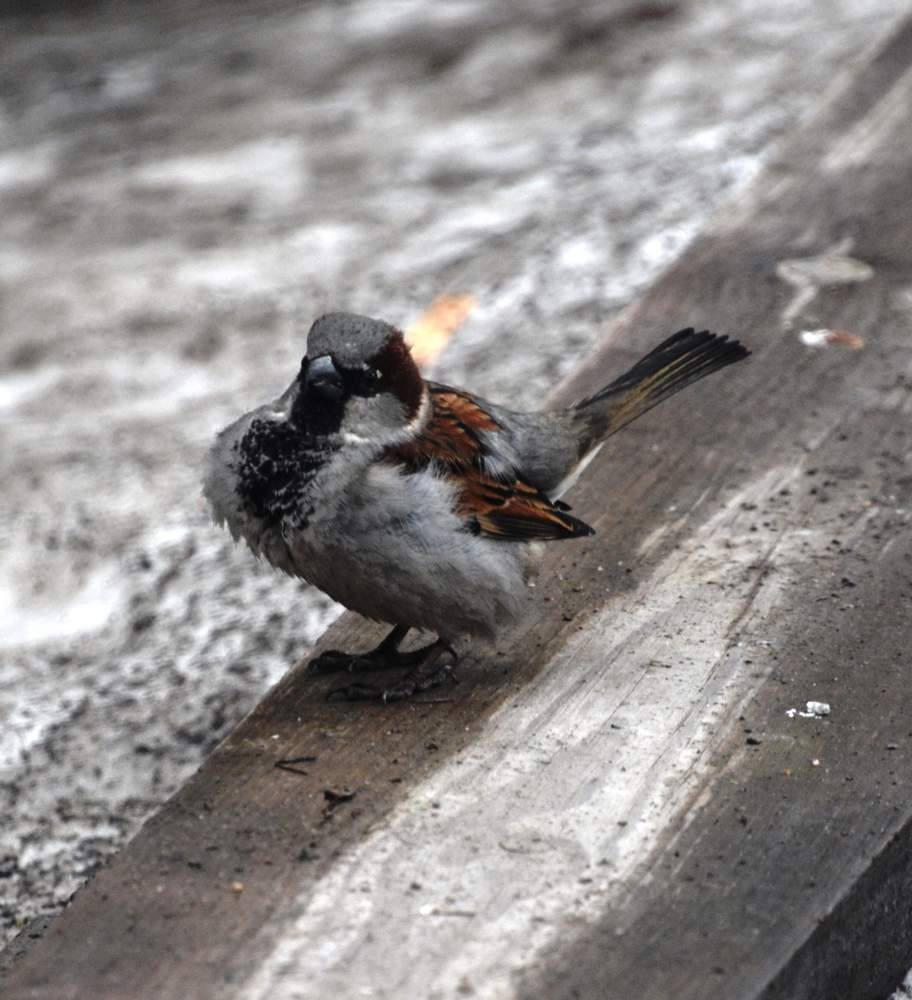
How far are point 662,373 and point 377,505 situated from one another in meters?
0.77

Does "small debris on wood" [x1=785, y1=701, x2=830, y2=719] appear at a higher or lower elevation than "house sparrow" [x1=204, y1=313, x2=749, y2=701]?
lower

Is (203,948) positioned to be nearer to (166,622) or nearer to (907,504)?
(907,504)

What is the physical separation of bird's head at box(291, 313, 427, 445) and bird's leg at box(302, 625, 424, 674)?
1.15 feet

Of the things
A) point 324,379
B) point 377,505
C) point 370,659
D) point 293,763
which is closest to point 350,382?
point 324,379

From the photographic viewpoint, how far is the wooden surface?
200 cm

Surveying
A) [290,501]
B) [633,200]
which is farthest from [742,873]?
[633,200]

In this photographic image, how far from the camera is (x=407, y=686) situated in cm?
273

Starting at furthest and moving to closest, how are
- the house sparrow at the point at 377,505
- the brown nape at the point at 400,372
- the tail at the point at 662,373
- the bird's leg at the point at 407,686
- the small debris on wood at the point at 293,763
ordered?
the tail at the point at 662,373, the brown nape at the point at 400,372, the house sparrow at the point at 377,505, the bird's leg at the point at 407,686, the small debris on wood at the point at 293,763

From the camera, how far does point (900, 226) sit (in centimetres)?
409

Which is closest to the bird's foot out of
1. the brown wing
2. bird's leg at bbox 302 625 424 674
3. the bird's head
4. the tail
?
bird's leg at bbox 302 625 424 674

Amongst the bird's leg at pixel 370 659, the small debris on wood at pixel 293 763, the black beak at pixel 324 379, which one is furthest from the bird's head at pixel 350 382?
the small debris on wood at pixel 293 763

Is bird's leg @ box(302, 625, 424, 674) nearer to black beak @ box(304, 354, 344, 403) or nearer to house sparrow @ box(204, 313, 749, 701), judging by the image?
house sparrow @ box(204, 313, 749, 701)

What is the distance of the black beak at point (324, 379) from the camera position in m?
2.86

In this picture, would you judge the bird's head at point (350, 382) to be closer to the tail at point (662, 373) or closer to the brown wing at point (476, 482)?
the brown wing at point (476, 482)
